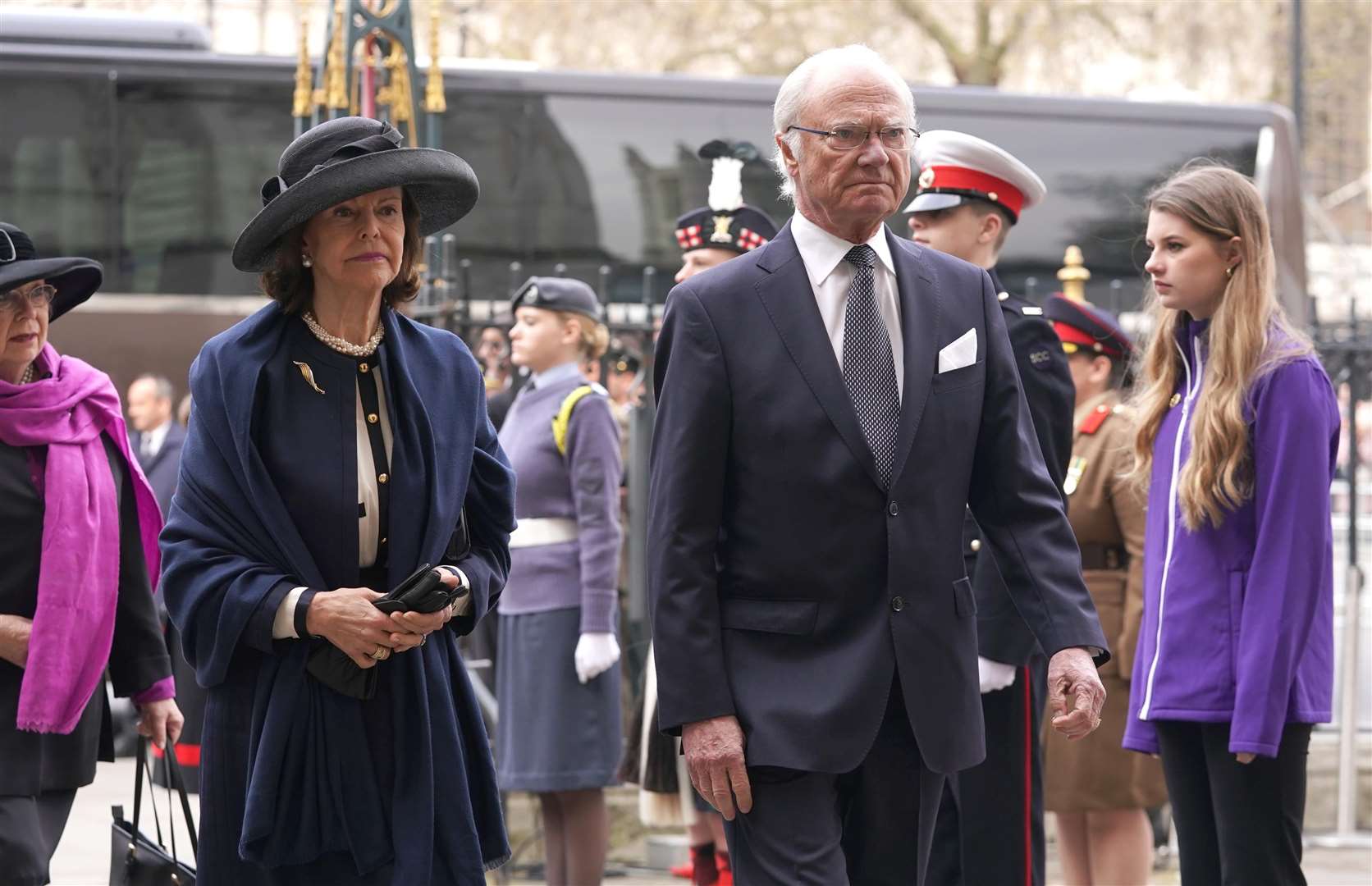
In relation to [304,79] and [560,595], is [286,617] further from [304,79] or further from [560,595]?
[304,79]

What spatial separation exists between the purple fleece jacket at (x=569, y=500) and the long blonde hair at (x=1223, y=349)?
2170 millimetres

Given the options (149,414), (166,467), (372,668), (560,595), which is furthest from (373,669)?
(149,414)

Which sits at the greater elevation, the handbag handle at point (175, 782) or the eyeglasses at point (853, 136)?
the eyeglasses at point (853, 136)

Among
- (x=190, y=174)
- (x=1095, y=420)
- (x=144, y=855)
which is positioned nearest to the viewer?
(x=144, y=855)

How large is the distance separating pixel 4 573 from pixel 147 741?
500 millimetres

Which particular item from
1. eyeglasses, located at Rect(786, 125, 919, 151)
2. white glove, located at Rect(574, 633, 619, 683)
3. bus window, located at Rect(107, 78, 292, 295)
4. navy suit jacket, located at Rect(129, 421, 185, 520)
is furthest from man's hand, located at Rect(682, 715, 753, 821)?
bus window, located at Rect(107, 78, 292, 295)

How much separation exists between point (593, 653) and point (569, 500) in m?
0.53

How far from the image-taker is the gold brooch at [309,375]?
375 centimetres

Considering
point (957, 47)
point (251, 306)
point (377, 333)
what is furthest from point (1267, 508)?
point (957, 47)

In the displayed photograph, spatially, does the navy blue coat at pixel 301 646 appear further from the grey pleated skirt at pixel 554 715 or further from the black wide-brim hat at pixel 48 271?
the grey pleated skirt at pixel 554 715

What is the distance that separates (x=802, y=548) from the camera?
3688mm

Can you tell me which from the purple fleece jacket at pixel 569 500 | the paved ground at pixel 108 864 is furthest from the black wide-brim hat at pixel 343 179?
the paved ground at pixel 108 864

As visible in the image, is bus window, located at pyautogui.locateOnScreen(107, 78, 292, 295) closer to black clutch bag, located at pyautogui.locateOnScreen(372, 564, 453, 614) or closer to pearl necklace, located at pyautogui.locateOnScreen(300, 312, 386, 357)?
pearl necklace, located at pyautogui.locateOnScreen(300, 312, 386, 357)

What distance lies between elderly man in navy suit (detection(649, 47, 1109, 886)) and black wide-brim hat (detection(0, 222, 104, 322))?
1.60 meters
